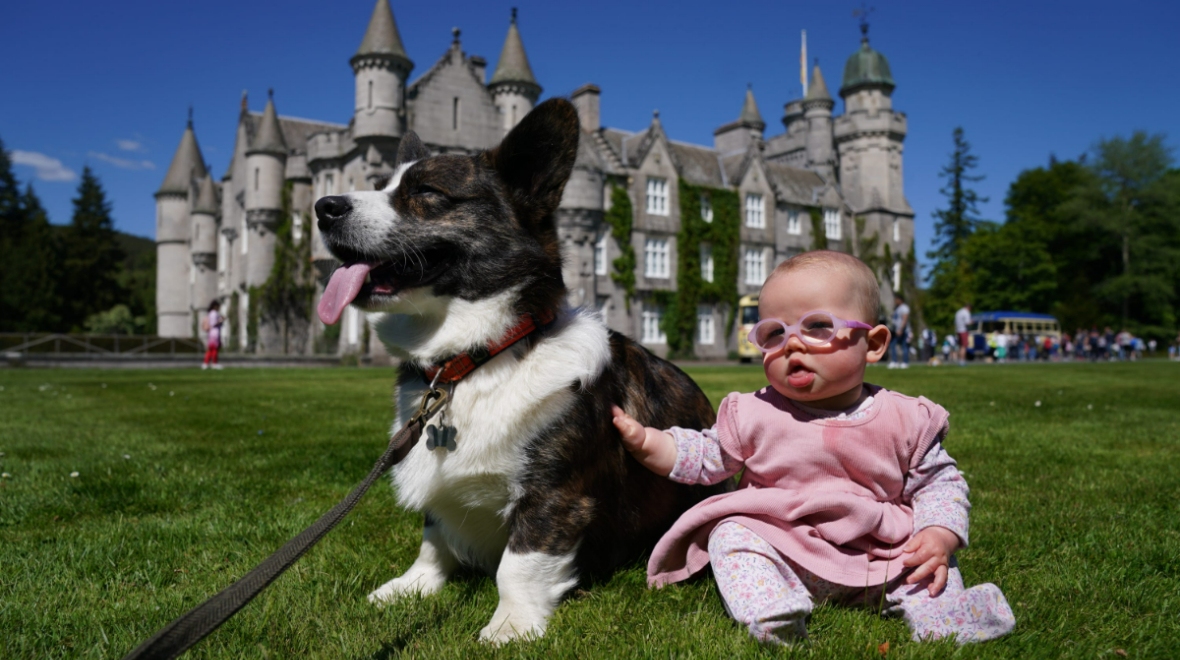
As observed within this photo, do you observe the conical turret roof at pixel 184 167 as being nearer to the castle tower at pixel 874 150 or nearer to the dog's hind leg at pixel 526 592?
the castle tower at pixel 874 150

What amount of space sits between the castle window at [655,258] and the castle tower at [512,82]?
1036 centimetres

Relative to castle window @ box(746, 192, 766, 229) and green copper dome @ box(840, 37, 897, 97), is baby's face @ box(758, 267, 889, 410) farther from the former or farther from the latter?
green copper dome @ box(840, 37, 897, 97)

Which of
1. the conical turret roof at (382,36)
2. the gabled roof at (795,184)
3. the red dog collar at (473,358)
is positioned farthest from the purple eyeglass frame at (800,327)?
the gabled roof at (795,184)

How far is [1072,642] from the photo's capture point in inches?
100

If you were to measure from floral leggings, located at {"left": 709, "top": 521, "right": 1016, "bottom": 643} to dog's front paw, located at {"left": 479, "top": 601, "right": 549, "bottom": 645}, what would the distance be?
642 millimetres

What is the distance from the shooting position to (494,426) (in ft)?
9.07

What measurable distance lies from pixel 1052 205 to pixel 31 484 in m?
78.7

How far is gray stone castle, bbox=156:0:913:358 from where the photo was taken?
3694 cm

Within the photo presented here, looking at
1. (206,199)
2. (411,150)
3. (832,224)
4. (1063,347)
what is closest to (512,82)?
(832,224)

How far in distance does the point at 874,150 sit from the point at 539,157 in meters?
54.2

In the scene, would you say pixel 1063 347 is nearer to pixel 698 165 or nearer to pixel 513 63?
pixel 698 165

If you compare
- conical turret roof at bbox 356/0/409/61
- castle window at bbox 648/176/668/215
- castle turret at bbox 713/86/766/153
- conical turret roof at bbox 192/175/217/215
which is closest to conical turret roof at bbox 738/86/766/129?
castle turret at bbox 713/86/766/153

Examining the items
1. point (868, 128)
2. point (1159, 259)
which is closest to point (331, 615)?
point (868, 128)

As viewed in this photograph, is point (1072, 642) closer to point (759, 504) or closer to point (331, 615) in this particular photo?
point (759, 504)
